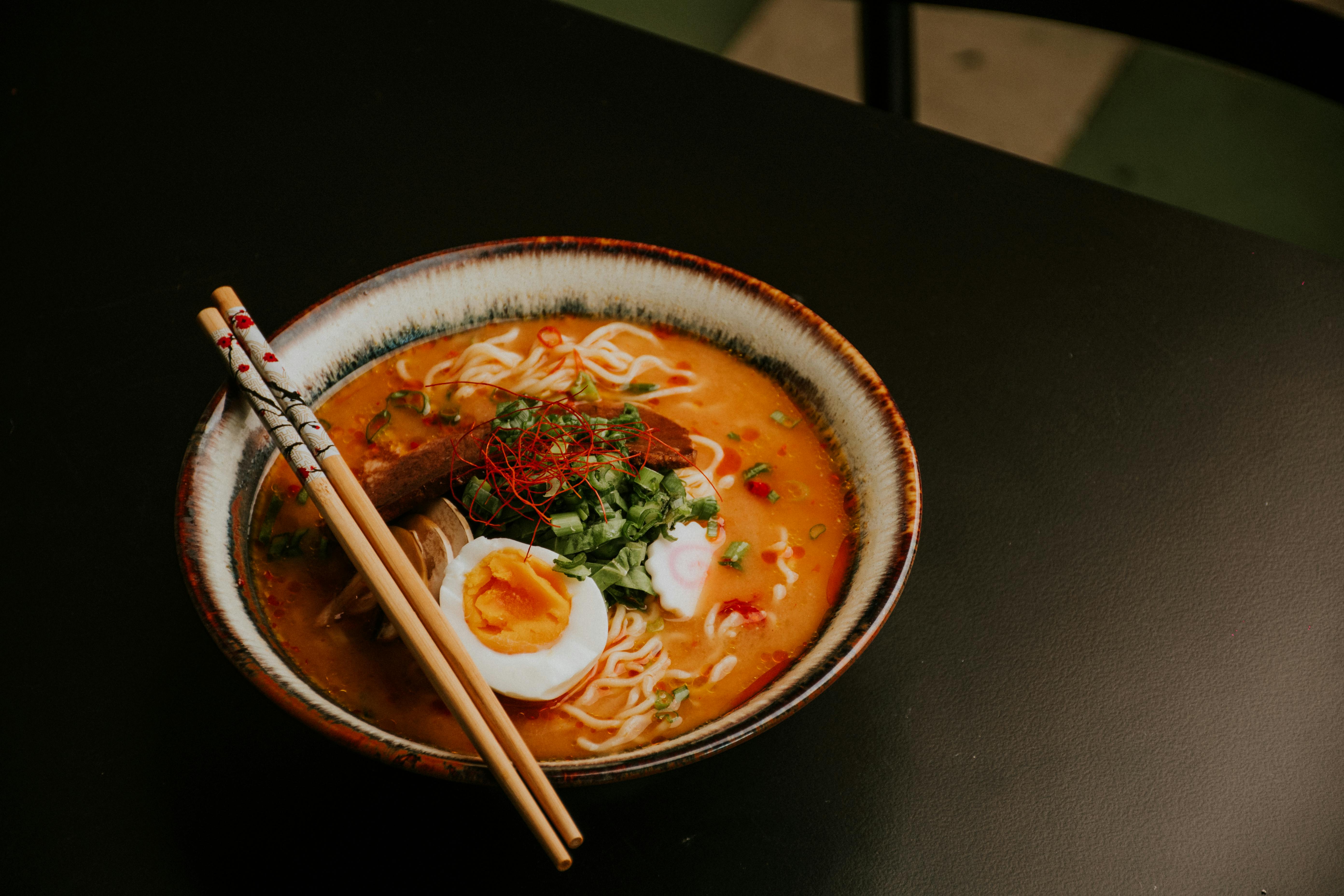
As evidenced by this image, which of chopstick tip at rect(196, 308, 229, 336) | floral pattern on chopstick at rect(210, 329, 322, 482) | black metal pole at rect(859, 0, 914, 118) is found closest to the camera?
floral pattern on chopstick at rect(210, 329, 322, 482)

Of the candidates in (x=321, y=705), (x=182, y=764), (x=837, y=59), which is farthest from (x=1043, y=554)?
(x=837, y=59)

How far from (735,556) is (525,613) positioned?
38cm

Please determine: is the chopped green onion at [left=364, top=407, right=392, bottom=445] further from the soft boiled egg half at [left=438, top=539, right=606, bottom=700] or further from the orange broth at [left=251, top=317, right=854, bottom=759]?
the soft boiled egg half at [left=438, top=539, right=606, bottom=700]

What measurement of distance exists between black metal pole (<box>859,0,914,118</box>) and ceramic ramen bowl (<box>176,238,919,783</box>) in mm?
1292

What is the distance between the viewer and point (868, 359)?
2219mm

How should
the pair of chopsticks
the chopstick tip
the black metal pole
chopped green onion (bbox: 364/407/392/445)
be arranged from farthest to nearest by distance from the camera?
1. the black metal pole
2. chopped green onion (bbox: 364/407/392/445)
3. the chopstick tip
4. the pair of chopsticks

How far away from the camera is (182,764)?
1.59 m

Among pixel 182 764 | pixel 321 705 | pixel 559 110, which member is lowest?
pixel 321 705

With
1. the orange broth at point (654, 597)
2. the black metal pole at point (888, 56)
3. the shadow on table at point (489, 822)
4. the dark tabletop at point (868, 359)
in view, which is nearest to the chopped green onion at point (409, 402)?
the orange broth at point (654, 597)

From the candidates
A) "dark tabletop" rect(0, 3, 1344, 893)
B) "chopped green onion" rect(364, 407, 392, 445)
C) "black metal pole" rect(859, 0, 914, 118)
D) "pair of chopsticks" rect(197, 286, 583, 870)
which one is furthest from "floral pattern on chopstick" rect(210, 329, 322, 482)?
"black metal pole" rect(859, 0, 914, 118)

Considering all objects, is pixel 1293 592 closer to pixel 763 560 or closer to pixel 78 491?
pixel 763 560

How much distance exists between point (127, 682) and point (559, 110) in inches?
68.5

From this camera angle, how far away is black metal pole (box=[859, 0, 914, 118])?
2752 mm

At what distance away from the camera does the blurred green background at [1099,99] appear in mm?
4316
